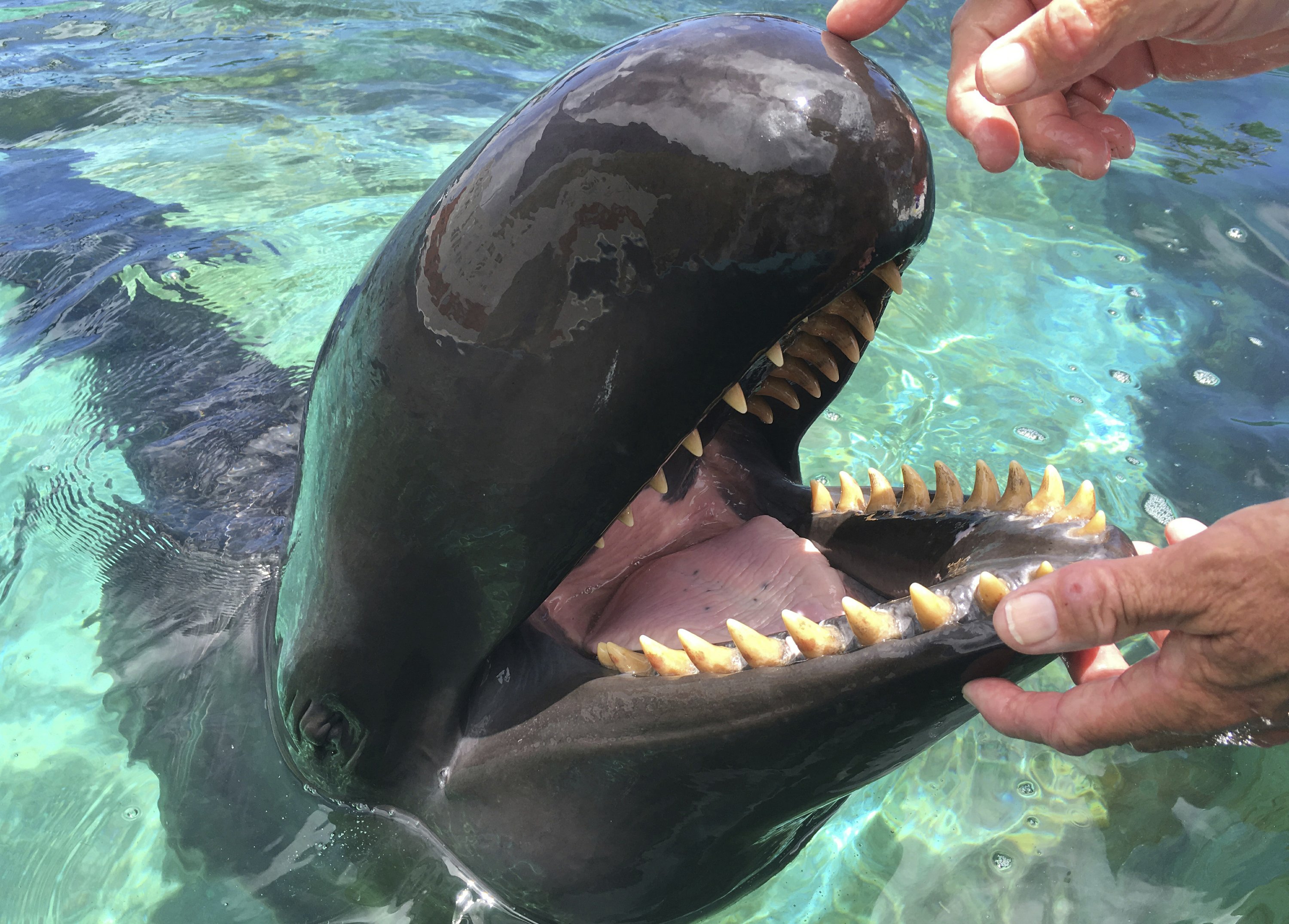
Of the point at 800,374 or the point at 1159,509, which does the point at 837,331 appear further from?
the point at 1159,509

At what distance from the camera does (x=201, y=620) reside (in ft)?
10.3

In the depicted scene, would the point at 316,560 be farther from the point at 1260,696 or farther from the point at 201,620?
the point at 1260,696

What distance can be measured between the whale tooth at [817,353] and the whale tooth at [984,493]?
0.38m

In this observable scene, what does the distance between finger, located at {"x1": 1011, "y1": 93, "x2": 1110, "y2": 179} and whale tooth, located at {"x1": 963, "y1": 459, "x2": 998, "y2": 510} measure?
0.83 metres

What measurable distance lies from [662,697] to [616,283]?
840mm

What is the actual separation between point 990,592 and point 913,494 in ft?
2.13

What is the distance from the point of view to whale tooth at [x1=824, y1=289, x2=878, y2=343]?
7.11 ft

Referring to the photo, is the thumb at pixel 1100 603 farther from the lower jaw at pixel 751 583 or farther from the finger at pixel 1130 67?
the finger at pixel 1130 67

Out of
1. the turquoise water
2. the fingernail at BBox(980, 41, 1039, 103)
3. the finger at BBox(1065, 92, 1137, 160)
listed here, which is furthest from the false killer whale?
the finger at BBox(1065, 92, 1137, 160)

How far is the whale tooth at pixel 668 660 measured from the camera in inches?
83.5

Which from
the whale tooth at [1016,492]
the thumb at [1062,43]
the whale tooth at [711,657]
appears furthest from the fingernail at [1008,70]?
the whale tooth at [711,657]

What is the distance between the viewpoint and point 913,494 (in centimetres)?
250

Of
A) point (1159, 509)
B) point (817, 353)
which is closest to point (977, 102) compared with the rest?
point (817, 353)

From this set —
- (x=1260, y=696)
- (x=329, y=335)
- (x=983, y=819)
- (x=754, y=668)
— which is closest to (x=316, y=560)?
(x=329, y=335)
